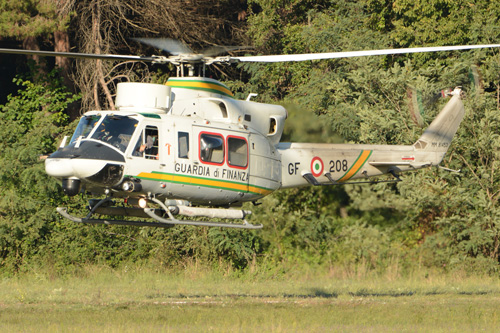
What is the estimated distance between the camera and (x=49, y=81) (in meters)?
25.3

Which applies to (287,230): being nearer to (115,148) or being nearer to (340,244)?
(340,244)

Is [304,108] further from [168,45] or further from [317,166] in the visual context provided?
[168,45]

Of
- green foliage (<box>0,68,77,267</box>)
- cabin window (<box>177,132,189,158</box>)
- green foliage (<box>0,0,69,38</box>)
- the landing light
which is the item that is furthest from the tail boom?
green foliage (<box>0,0,69,38</box>)

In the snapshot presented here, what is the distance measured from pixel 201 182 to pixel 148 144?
1.15 metres

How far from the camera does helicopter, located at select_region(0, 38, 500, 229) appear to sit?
1198 cm

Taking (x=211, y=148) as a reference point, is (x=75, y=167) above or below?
below

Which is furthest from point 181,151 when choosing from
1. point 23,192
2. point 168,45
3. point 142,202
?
point 23,192

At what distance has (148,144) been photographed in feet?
40.3

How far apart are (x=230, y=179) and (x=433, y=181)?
35.4 ft

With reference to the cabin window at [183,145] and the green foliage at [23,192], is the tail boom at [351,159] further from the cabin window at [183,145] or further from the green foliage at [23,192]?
the green foliage at [23,192]

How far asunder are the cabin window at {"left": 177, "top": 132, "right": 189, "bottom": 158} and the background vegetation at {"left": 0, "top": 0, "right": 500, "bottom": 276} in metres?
7.23

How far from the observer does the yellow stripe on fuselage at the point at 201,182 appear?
12.3 m

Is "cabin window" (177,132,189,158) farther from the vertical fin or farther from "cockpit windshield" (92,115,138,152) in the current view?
the vertical fin

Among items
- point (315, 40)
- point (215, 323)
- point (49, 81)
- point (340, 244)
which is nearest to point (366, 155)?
point (215, 323)
